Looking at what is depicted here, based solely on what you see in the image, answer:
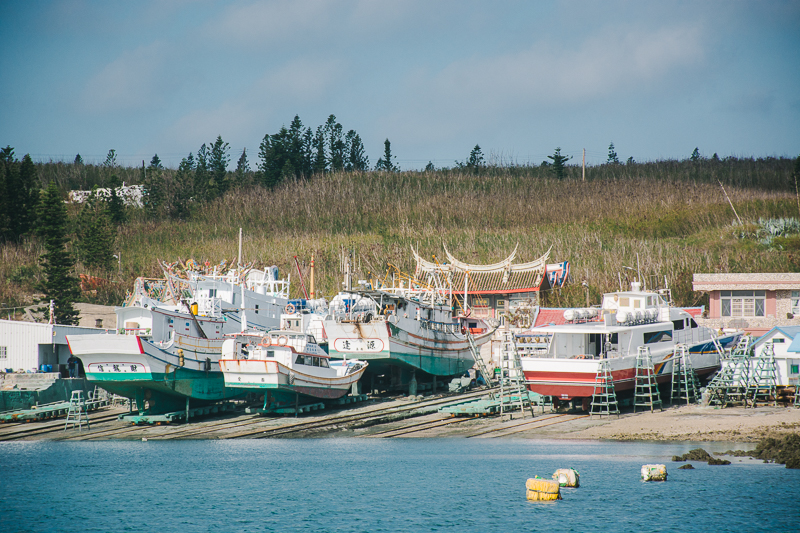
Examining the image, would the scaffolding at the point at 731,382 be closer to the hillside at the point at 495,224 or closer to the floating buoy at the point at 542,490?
the floating buoy at the point at 542,490

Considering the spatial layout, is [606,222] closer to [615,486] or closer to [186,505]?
[615,486]

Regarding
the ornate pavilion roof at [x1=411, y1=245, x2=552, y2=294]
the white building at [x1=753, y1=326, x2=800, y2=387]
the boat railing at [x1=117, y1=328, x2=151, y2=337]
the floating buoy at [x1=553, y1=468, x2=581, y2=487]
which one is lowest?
the floating buoy at [x1=553, y1=468, x2=581, y2=487]

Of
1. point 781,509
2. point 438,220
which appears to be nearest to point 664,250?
point 438,220

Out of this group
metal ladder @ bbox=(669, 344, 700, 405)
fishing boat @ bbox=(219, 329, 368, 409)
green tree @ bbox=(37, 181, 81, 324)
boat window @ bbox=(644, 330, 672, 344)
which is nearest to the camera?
metal ladder @ bbox=(669, 344, 700, 405)

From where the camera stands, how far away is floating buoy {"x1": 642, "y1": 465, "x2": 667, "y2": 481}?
2247 centimetres

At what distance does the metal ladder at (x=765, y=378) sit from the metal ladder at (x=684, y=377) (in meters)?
2.25

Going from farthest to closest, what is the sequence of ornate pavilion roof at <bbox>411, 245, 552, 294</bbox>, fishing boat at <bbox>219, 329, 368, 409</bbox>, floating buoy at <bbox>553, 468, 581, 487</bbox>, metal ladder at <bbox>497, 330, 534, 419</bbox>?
ornate pavilion roof at <bbox>411, 245, 552, 294</bbox> → fishing boat at <bbox>219, 329, 368, 409</bbox> → metal ladder at <bbox>497, 330, 534, 419</bbox> → floating buoy at <bbox>553, 468, 581, 487</bbox>

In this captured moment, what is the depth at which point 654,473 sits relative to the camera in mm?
22500

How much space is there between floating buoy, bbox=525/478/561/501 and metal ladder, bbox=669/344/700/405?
37.8 ft

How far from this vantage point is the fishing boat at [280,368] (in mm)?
32781

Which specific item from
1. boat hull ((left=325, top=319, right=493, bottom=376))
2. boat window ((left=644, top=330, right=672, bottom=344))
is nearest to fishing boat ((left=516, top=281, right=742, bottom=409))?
boat window ((left=644, top=330, right=672, bottom=344))

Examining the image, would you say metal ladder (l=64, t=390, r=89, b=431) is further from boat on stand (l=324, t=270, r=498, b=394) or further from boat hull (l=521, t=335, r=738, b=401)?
boat hull (l=521, t=335, r=738, b=401)

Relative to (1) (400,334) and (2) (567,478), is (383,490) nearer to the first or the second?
(2) (567,478)

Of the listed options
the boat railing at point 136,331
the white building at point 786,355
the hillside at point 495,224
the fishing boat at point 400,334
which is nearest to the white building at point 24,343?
the boat railing at point 136,331
